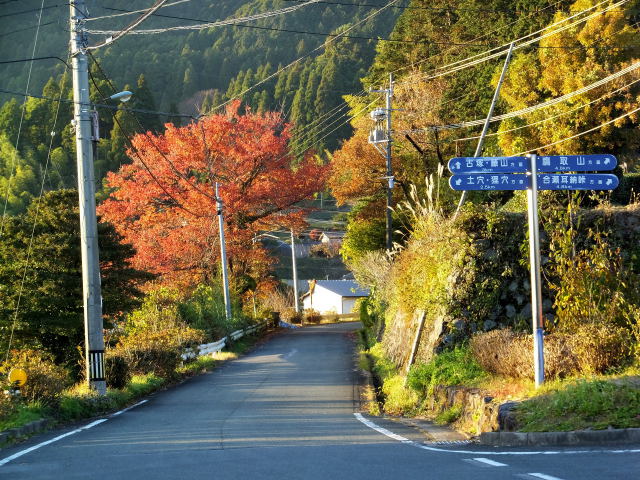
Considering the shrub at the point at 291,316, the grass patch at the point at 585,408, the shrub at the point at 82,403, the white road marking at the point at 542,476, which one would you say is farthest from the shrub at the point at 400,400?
the shrub at the point at 291,316

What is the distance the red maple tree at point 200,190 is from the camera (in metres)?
38.9

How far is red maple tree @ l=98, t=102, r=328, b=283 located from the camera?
128ft

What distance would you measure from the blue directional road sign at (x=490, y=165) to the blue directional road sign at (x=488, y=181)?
9 cm

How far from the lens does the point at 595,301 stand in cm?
1372

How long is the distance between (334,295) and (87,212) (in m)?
62.6

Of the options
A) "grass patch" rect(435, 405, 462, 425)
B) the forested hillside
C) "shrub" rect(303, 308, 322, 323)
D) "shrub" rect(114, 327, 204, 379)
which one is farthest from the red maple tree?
"grass patch" rect(435, 405, 462, 425)

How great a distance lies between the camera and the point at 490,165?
11.9 metres

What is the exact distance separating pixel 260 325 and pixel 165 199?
29.3 feet

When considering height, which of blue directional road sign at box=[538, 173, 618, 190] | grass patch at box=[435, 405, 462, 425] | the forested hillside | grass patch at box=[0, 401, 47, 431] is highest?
the forested hillside

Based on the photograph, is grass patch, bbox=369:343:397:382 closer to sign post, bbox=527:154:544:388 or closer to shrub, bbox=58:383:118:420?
shrub, bbox=58:383:118:420

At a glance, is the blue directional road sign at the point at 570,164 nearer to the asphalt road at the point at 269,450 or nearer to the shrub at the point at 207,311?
the asphalt road at the point at 269,450

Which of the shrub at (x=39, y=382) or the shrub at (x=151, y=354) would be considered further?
the shrub at (x=151, y=354)

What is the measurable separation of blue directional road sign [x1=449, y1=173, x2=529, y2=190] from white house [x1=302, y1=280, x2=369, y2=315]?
210 feet

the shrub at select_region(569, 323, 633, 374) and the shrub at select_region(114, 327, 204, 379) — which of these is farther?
the shrub at select_region(114, 327, 204, 379)
